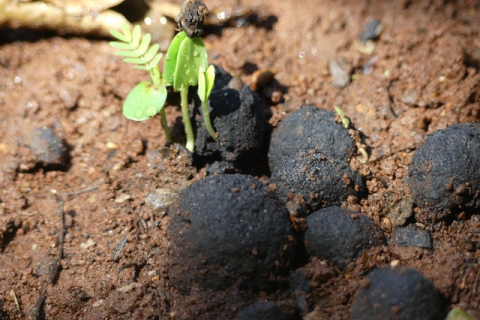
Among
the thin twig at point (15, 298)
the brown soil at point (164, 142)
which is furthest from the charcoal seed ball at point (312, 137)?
the thin twig at point (15, 298)

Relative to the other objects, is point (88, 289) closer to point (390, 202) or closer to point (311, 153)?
point (311, 153)

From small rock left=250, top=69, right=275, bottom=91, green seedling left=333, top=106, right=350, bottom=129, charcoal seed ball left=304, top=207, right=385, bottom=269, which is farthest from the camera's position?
small rock left=250, top=69, right=275, bottom=91

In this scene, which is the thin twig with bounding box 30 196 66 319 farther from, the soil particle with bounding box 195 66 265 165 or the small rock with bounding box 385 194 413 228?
the small rock with bounding box 385 194 413 228

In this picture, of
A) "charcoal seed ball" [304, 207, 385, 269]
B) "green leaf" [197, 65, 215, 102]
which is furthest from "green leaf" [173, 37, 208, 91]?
"charcoal seed ball" [304, 207, 385, 269]

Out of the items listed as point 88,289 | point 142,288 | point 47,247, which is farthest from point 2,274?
point 142,288

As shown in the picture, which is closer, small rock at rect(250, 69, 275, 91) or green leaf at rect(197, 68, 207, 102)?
green leaf at rect(197, 68, 207, 102)

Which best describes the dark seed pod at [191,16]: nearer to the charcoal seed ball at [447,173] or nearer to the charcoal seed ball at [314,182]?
the charcoal seed ball at [314,182]
